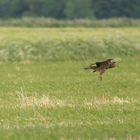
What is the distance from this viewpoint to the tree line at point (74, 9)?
104m

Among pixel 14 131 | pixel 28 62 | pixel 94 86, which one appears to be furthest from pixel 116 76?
pixel 14 131

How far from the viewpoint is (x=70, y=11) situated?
105 metres

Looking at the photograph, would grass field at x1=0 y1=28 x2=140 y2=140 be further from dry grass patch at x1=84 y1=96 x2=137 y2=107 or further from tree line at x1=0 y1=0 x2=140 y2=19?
tree line at x1=0 y1=0 x2=140 y2=19

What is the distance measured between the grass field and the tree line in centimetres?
6491

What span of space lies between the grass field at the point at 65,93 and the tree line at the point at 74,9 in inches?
2556

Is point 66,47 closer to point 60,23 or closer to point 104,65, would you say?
point 104,65

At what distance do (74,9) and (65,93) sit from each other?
85.6 meters

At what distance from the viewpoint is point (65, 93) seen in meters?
20.2

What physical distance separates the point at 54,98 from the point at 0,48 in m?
19.7

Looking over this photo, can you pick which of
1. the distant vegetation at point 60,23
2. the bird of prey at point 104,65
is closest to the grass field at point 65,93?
the bird of prey at point 104,65

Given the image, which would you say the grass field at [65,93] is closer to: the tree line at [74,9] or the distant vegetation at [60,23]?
the distant vegetation at [60,23]

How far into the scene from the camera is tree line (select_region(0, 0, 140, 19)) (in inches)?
4109

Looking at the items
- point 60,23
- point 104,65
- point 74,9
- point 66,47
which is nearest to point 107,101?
point 104,65

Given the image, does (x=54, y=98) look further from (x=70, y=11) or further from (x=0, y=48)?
(x=70, y=11)
